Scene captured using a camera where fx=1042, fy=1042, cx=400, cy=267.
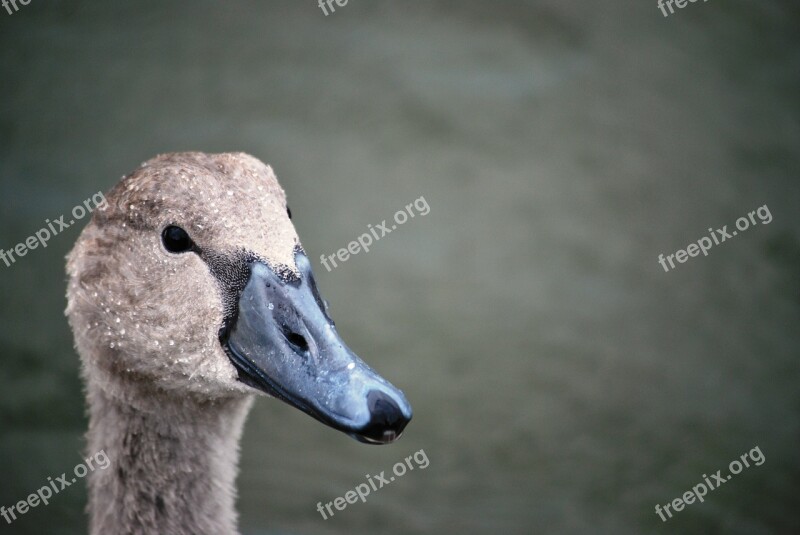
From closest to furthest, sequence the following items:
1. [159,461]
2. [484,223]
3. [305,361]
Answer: [305,361], [159,461], [484,223]

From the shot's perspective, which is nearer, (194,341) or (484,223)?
(194,341)

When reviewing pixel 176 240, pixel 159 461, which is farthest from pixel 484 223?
pixel 176 240

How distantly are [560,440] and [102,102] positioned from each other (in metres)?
4.18

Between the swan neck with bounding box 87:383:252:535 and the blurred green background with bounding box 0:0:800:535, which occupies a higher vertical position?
the blurred green background with bounding box 0:0:800:535

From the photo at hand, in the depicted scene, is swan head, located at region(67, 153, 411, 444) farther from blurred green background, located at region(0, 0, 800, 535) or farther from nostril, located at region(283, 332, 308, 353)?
blurred green background, located at region(0, 0, 800, 535)

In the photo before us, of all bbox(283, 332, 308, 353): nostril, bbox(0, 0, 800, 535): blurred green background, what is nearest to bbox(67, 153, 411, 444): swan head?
bbox(283, 332, 308, 353): nostril

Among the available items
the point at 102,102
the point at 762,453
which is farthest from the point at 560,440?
the point at 102,102

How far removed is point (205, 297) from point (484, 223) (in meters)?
4.40

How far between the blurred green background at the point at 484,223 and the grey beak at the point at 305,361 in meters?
2.80

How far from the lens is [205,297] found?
355 centimetres

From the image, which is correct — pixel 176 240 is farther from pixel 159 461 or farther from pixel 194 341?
pixel 159 461

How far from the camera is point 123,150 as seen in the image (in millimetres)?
7605

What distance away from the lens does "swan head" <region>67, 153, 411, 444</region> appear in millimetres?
3336

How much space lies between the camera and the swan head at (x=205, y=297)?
3.34 meters
